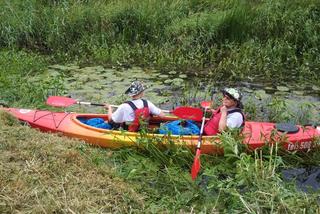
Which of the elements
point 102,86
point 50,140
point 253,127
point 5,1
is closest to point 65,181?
point 50,140

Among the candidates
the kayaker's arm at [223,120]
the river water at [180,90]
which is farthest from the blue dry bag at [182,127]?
the river water at [180,90]

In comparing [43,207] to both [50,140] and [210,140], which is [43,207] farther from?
[210,140]

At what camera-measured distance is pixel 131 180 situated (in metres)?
5.14

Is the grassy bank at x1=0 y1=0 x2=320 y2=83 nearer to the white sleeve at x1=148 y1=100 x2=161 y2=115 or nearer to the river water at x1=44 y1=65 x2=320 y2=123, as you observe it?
the river water at x1=44 y1=65 x2=320 y2=123

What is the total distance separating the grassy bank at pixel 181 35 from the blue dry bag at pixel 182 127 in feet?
9.36

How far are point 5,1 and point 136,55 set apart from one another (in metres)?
3.55

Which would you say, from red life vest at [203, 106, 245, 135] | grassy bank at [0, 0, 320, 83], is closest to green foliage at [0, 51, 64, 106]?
grassy bank at [0, 0, 320, 83]

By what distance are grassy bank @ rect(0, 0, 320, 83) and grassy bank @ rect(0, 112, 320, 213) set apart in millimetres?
3865

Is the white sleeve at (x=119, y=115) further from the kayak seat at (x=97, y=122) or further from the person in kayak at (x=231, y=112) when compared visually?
the person in kayak at (x=231, y=112)

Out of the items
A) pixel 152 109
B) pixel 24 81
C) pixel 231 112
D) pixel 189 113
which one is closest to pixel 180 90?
pixel 189 113

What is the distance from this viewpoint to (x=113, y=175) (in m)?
5.00

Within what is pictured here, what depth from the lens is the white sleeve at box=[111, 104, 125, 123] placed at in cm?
622

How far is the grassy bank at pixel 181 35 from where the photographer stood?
9523 mm

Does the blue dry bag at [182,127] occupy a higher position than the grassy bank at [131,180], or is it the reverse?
the grassy bank at [131,180]
